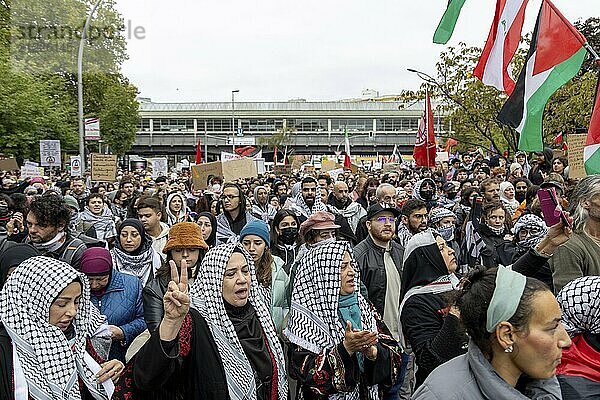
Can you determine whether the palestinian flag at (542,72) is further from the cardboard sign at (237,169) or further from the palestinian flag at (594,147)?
the cardboard sign at (237,169)

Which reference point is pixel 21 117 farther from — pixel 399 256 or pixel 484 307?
pixel 484 307

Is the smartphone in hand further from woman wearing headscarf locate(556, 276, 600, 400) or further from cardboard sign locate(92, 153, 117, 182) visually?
cardboard sign locate(92, 153, 117, 182)

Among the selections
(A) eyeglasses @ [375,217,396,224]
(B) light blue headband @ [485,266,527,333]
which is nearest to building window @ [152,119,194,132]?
(A) eyeglasses @ [375,217,396,224]

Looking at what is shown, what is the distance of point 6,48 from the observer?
103 feet

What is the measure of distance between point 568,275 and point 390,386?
1198mm

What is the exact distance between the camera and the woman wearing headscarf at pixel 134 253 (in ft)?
20.4

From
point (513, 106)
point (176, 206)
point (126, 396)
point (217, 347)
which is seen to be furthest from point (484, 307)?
point (176, 206)

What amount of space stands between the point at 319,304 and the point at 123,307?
160 centimetres

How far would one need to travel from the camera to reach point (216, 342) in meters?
3.69

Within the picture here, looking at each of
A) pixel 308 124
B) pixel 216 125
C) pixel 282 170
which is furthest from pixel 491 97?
pixel 216 125

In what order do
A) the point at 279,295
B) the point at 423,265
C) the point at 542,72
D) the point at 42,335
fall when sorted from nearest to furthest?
the point at 42,335, the point at 423,265, the point at 279,295, the point at 542,72

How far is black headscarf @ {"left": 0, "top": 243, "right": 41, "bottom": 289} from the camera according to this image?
487 centimetres

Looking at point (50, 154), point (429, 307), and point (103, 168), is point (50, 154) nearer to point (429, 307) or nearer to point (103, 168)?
point (103, 168)

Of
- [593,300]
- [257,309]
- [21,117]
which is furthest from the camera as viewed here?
[21,117]
